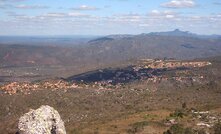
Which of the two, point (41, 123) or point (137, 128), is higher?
point (41, 123)

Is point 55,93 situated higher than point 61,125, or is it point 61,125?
point 61,125

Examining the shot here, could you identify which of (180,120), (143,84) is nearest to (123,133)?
(180,120)

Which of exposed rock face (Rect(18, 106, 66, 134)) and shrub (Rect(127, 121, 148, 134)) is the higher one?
exposed rock face (Rect(18, 106, 66, 134))

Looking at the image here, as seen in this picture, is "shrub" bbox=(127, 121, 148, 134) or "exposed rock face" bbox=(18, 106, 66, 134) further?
"shrub" bbox=(127, 121, 148, 134)

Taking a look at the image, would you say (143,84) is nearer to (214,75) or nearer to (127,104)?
(214,75)

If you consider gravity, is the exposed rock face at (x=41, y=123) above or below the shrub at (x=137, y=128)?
above

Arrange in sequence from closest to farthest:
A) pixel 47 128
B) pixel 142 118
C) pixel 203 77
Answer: pixel 47 128
pixel 142 118
pixel 203 77

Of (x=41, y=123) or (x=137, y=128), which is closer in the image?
(x=41, y=123)

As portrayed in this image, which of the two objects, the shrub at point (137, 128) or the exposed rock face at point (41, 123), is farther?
the shrub at point (137, 128)
